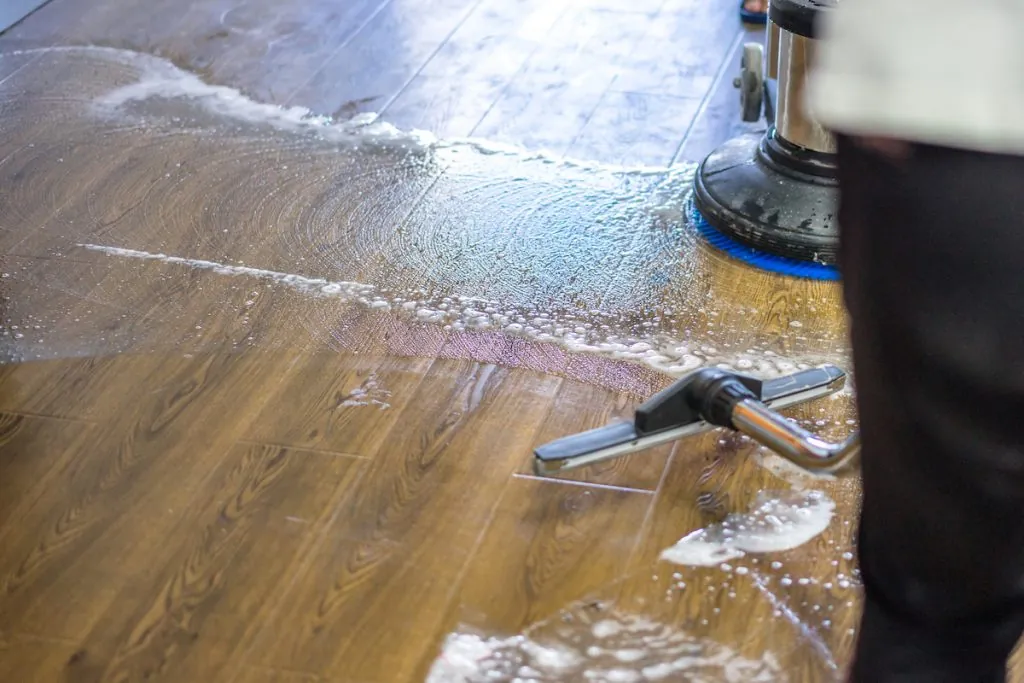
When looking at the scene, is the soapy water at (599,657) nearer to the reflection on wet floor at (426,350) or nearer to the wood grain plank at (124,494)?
the reflection on wet floor at (426,350)

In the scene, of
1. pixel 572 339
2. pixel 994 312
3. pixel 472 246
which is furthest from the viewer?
pixel 472 246

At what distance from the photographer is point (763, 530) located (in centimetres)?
126

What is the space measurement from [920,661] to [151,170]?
1.70 meters

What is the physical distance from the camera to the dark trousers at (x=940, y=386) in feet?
2.01

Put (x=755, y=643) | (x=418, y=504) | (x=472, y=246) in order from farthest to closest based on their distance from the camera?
(x=472, y=246) < (x=418, y=504) < (x=755, y=643)

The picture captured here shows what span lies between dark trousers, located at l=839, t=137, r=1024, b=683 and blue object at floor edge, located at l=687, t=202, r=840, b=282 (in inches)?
37.0

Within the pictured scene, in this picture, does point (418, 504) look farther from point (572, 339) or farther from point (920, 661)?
point (920, 661)

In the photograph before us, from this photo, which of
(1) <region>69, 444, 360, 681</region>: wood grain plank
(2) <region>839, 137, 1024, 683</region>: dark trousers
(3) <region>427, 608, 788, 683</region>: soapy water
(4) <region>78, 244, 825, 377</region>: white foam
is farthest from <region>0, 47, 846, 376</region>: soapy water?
(2) <region>839, 137, 1024, 683</region>: dark trousers

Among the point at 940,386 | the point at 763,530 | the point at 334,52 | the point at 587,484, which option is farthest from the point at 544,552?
the point at 334,52

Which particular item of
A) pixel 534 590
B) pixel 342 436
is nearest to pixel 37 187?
pixel 342 436

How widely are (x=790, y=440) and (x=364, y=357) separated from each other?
0.64m

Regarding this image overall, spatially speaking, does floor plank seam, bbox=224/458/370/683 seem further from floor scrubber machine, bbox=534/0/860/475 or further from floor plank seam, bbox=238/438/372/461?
floor scrubber machine, bbox=534/0/860/475

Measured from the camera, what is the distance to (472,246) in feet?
5.99

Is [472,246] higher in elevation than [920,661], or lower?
lower
